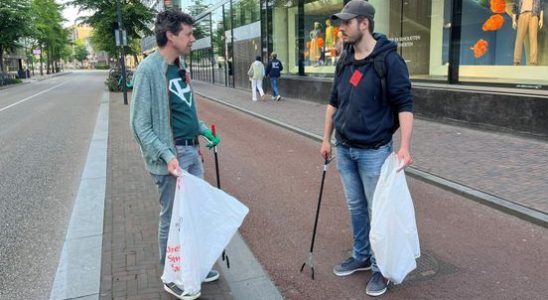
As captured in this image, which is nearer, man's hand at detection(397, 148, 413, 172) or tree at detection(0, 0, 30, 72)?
man's hand at detection(397, 148, 413, 172)

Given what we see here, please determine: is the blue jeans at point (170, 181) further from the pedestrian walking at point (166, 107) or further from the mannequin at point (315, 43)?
the mannequin at point (315, 43)

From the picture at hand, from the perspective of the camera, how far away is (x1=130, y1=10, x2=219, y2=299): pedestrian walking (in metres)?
3.04

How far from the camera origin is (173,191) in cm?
331

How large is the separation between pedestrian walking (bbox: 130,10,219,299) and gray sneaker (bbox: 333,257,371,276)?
116 centimetres

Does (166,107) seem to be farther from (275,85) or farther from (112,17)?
(112,17)

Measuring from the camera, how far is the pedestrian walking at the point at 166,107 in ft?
9.99

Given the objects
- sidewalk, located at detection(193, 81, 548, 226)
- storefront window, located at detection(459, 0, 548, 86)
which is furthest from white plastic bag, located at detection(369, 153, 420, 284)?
storefront window, located at detection(459, 0, 548, 86)

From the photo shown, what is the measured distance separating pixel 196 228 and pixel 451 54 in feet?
32.6

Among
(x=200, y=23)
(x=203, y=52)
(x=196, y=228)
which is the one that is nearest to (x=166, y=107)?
(x=196, y=228)

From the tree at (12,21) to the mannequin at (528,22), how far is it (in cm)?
3852

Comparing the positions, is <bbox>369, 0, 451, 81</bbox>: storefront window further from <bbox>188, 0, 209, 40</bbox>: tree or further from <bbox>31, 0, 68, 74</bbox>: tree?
<bbox>31, 0, 68, 74</bbox>: tree

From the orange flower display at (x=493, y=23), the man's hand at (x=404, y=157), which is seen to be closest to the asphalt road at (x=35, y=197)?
the man's hand at (x=404, y=157)

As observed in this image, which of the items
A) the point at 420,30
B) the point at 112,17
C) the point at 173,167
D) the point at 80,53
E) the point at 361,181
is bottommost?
the point at 361,181

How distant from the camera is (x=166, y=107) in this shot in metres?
3.10
